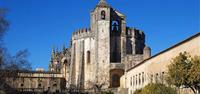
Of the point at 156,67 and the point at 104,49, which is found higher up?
the point at 104,49

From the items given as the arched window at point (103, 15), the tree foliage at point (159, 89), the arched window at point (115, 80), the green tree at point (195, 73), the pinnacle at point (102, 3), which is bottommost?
the tree foliage at point (159, 89)

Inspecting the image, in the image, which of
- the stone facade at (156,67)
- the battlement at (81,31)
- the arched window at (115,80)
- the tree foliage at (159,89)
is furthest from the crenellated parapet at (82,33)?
the tree foliage at (159,89)

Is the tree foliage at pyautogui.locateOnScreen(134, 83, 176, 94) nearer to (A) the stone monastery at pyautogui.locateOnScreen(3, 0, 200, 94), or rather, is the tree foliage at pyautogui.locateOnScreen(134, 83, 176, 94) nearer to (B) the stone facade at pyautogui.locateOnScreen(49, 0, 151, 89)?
(A) the stone monastery at pyautogui.locateOnScreen(3, 0, 200, 94)

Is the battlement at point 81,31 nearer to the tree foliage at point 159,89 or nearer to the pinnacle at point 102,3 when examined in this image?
the pinnacle at point 102,3

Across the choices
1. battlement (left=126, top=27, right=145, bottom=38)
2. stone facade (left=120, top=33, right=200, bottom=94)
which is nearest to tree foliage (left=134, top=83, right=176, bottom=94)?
stone facade (left=120, top=33, right=200, bottom=94)

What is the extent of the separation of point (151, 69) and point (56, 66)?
4795 cm

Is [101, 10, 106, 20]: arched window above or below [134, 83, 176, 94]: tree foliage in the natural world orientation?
above

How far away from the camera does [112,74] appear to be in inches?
2409

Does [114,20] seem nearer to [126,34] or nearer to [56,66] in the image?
[126,34]

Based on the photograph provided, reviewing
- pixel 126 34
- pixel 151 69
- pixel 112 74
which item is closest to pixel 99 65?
pixel 112 74

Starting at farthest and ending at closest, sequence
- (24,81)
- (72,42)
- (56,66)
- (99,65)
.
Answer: (56,66), (24,81), (72,42), (99,65)

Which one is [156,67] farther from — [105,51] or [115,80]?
[115,80]

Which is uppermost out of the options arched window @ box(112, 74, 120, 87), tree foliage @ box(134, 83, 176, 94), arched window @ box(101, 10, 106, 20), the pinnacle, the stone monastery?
the pinnacle

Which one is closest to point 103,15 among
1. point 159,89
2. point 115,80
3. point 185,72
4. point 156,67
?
point 115,80
